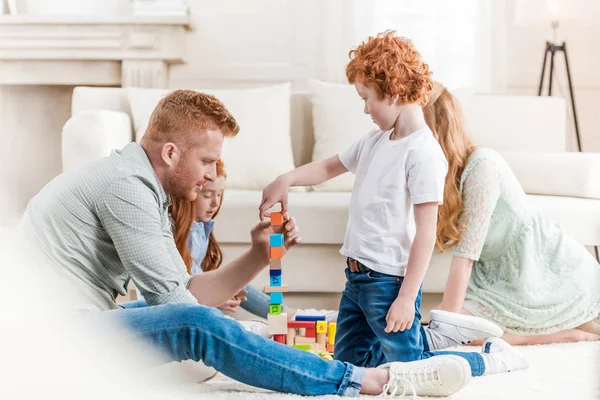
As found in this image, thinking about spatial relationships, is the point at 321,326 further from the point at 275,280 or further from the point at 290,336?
the point at 275,280

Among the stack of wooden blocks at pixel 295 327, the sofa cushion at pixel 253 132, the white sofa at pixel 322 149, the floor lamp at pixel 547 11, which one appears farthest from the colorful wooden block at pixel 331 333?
the floor lamp at pixel 547 11

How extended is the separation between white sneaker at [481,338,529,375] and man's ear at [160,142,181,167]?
0.79 meters

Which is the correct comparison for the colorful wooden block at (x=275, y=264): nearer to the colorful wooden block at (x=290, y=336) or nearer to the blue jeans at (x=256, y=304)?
the colorful wooden block at (x=290, y=336)

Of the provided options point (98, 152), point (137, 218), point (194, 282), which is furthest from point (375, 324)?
point (98, 152)

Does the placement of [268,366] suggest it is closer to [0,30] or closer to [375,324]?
[375,324]

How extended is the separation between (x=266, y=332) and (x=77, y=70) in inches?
95.4

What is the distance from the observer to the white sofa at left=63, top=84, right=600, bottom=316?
2260 mm

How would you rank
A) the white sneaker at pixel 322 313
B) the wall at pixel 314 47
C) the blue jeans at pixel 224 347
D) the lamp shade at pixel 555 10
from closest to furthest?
the blue jeans at pixel 224 347, the white sneaker at pixel 322 313, the lamp shade at pixel 555 10, the wall at pixel 314 47

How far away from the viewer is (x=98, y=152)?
2.33 metres

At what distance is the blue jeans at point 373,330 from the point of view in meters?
1.48

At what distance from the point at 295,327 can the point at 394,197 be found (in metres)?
0.56

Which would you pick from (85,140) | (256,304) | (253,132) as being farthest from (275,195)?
(253,132)

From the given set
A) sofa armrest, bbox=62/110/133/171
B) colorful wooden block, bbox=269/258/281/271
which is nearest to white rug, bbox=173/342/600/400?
colorful wooden block, bbox=269/258/281/271

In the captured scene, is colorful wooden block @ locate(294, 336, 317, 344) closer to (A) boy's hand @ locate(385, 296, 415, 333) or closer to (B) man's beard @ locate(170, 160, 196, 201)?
(A) boy's hand @ locate(385, 296, 415, 333)
